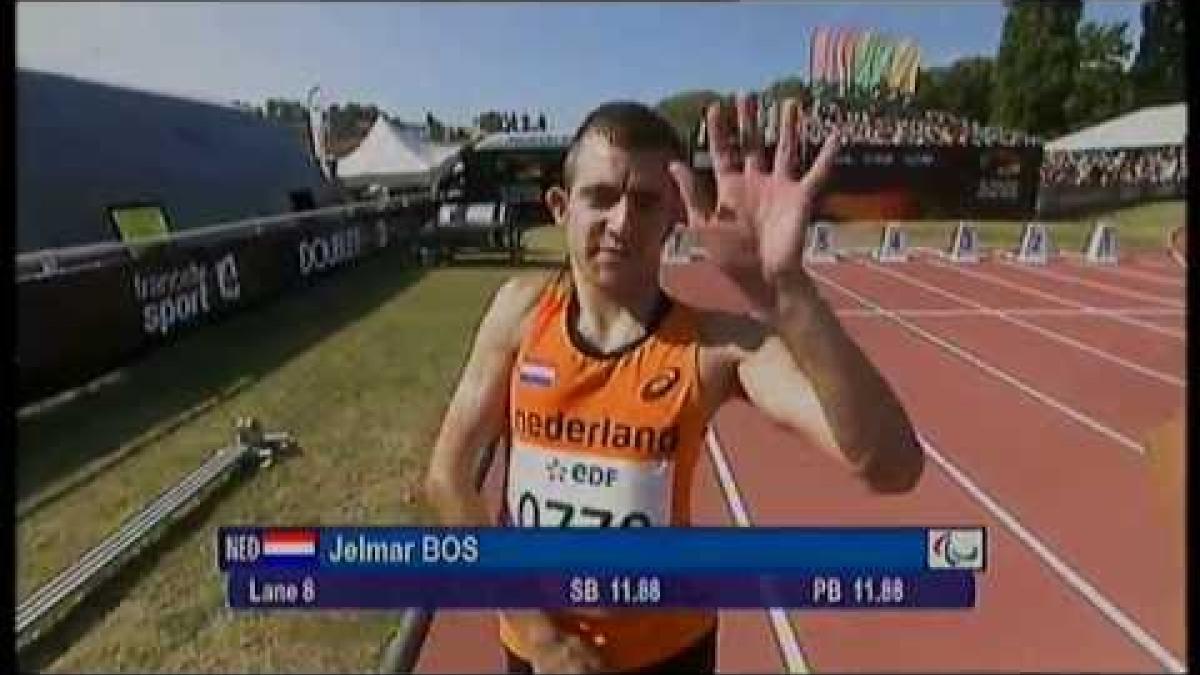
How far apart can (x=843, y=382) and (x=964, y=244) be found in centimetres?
82

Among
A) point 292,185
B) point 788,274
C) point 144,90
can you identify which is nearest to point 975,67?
point 788,274

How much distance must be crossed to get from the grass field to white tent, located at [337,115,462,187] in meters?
0.22

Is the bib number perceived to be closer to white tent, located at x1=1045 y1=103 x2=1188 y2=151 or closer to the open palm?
the open palm

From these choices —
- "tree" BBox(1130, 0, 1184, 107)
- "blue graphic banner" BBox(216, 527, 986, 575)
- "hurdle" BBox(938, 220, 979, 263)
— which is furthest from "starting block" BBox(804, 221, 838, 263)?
"tree" BBox(1130, 0, 1184, 107)

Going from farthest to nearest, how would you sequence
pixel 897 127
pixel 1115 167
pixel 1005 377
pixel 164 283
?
pixel 164 283 → pixel 1005 377 → pixel 1115 167 → pixel 897 127

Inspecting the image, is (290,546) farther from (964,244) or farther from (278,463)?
(964,244)

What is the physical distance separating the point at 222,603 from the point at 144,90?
1023mm

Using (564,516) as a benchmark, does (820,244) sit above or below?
above

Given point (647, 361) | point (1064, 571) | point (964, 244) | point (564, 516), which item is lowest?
point (1064, 571)

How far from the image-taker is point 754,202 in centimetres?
197

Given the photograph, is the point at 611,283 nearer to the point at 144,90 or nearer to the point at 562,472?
the point at 562,472

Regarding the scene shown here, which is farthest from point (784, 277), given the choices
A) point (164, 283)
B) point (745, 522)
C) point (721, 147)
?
point (164, 283)

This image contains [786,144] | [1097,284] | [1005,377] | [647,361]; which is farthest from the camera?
[1097,284]

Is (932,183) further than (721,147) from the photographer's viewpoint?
Yes
